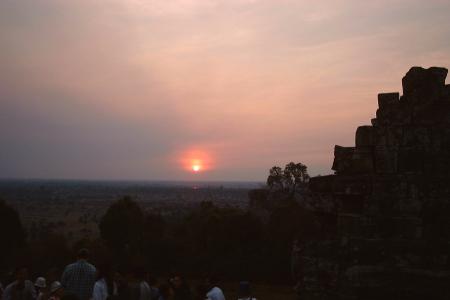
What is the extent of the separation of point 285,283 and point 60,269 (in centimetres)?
1237

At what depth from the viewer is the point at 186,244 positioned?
31.2m

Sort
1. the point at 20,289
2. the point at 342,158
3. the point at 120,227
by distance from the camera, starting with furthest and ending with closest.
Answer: the point at 120,227 < the point at 20,289 < the point at 342,158

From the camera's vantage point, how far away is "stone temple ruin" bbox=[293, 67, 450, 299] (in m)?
6.73

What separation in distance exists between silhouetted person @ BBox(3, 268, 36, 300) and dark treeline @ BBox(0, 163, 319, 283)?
16605 millimetres

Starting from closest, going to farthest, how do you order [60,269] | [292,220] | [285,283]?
[60,269] < [285,283] < [292,220]

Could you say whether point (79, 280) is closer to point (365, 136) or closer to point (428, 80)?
point (365, 136)

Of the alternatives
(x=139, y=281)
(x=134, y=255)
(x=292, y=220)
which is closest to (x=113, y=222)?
(x=134, y=255)

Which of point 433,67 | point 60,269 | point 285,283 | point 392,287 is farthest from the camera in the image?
point 285,283

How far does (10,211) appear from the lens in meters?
31.3

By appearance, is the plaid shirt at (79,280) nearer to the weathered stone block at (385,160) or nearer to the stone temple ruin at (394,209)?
the stone temple ruin at (394,209)

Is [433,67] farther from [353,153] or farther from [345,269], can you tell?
[345,269]

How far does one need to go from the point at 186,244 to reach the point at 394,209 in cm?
2522

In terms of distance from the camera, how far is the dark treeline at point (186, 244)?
90.1ft

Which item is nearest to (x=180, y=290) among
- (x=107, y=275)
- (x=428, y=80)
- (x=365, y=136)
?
(x=107, y=275)
